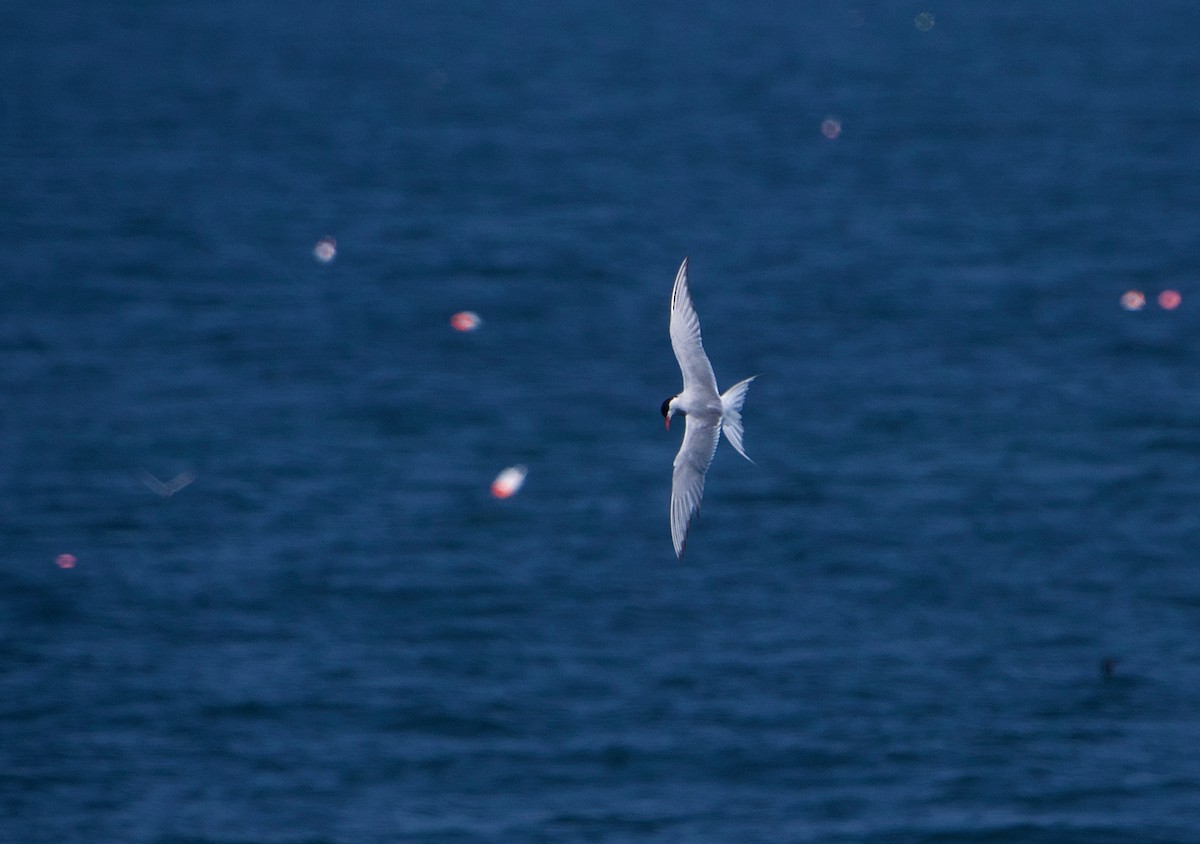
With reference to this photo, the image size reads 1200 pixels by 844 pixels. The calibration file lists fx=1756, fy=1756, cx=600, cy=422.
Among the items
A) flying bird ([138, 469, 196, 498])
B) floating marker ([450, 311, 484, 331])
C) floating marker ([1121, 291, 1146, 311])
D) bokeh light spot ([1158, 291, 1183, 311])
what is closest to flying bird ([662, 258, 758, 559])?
flying bird ([138, 469, 196, 498])

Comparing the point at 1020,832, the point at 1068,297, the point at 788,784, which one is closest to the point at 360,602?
the point at 788,784

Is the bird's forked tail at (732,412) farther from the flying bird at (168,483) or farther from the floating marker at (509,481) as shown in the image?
the flying bird at (168,483)

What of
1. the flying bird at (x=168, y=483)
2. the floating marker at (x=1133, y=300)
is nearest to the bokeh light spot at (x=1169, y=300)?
the floating marker at (x=1133, y=300)

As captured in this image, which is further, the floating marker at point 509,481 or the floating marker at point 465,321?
the floating marker at point 465,321

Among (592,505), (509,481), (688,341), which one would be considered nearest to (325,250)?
(509,481)

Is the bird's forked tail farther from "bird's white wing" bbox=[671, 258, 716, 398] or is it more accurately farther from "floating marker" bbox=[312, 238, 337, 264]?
"floating marker" bbox=[312, 238, 337, 264]
